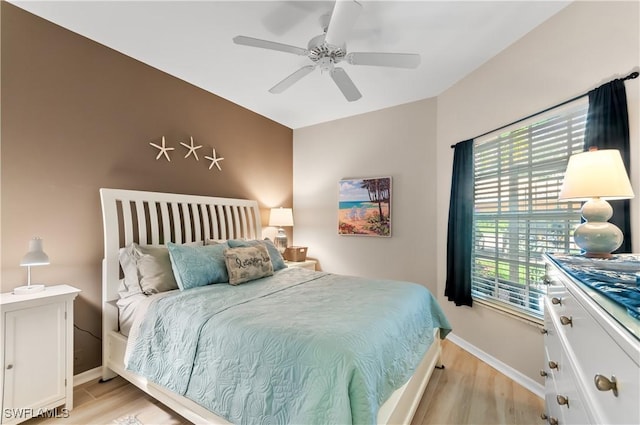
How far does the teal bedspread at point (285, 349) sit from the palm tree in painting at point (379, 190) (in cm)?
175

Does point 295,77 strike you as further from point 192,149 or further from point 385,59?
point 192,149

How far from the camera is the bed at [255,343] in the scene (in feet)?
4.01

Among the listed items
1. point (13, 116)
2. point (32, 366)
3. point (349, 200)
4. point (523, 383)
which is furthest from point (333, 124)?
point (32, 366)

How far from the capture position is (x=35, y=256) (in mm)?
1840

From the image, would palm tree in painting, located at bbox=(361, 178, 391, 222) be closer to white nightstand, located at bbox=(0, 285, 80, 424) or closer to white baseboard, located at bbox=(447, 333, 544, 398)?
white baseboard, located at bbox=(447, 333, 544, 398)

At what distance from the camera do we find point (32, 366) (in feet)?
5.79

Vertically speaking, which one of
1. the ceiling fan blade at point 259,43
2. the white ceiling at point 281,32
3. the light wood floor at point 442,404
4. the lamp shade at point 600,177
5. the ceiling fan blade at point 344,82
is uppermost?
the white ceiling at point 281,32

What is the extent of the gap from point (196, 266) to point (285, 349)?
1302 mm

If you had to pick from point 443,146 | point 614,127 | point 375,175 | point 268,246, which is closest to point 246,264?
point 268,246

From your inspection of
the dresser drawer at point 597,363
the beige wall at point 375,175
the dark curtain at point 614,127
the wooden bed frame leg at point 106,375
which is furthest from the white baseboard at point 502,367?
the wooden bed frame leg at point 106,375

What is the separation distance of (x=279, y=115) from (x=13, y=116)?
108 inches

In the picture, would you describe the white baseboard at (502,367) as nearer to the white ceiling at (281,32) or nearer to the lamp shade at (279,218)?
the lamp shade at (279,218)

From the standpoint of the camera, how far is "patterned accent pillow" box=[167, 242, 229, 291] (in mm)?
2207

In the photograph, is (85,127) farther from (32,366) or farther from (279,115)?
(279,115)
